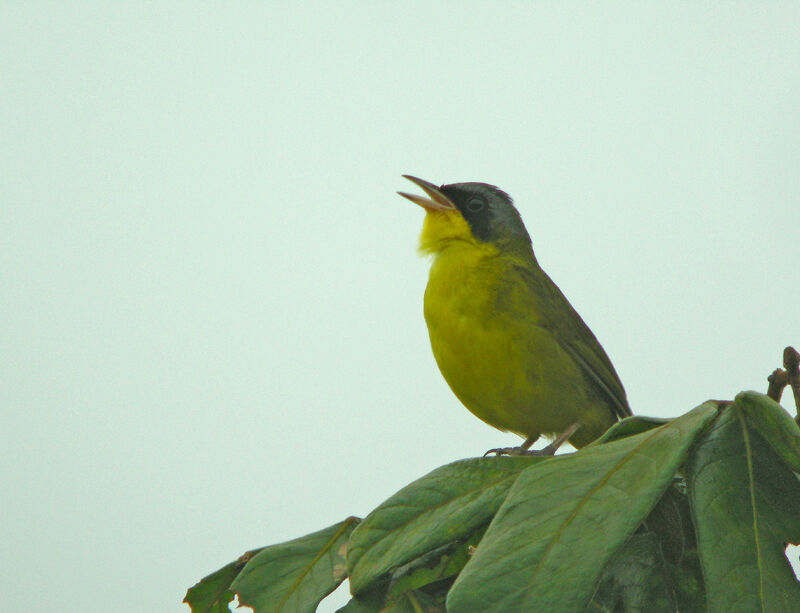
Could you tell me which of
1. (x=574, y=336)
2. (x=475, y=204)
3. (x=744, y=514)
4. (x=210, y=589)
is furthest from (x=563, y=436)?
(x=744, y=514)

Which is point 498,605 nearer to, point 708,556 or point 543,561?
point 543,561

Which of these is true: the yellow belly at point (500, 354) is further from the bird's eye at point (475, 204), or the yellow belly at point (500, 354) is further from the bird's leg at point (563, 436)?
the bird's eye at point (475, 204)

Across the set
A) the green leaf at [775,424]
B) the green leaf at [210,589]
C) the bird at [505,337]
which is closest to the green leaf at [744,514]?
the green leaf at [775,424]

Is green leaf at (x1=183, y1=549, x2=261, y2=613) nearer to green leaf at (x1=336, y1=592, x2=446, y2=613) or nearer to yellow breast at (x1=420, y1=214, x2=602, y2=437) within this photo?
green leaf at (x1=336, y1=592, x2=446, y2=613)

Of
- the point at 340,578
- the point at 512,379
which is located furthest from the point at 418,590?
the point at 512,379

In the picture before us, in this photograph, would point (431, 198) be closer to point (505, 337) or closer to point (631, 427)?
point (505, 337)
